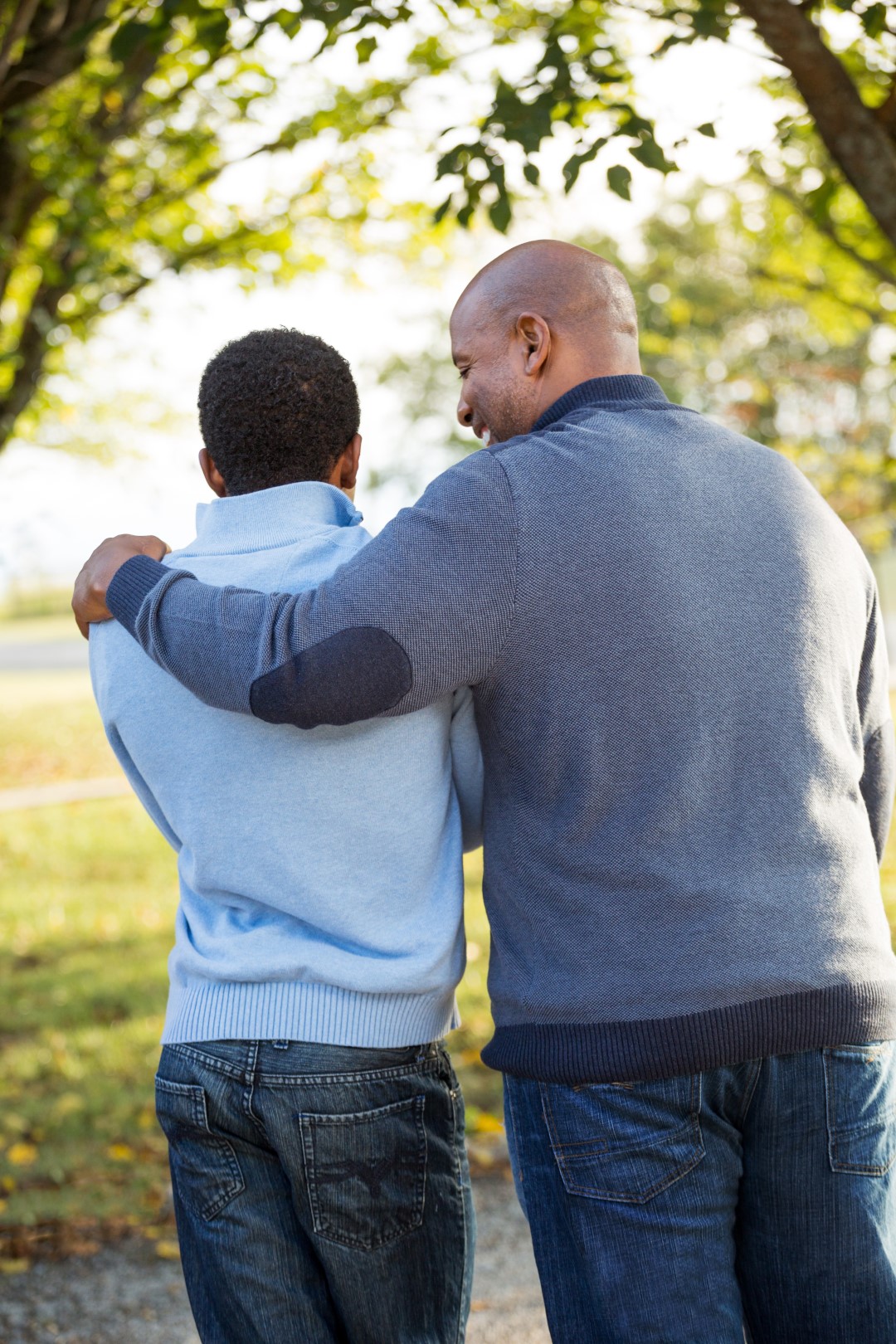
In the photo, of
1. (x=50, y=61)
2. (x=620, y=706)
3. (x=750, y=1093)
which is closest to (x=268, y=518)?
(x=620, y=706)

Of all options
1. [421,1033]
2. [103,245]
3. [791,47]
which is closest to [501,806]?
[421,1033]

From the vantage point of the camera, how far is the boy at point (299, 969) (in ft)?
5.96

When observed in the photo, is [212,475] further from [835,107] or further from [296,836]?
[835,107]

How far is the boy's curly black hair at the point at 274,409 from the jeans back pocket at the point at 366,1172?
3.05ft

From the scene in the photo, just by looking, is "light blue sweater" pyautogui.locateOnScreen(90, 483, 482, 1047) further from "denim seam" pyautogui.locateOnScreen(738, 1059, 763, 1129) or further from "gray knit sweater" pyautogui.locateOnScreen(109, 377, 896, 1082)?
"denim seam" pyautogui.locateOnScreen(738, 1059, 763, 1129)

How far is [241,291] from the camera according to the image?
796cm

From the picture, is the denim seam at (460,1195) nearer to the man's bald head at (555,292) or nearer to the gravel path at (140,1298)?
the man's bald head at (555,292)

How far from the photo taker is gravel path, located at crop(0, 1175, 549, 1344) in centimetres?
349

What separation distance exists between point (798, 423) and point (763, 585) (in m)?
20.6

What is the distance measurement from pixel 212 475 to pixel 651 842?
2.94 ft

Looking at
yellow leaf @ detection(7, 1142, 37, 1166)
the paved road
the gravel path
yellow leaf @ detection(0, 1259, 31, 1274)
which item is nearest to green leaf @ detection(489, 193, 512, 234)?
the gravel path

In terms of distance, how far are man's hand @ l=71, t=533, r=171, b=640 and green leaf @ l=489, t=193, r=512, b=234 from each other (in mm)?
1871

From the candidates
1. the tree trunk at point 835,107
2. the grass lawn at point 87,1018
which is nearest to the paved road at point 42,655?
the grass lawn at point 87,1018

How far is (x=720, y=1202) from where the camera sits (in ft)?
5.67
